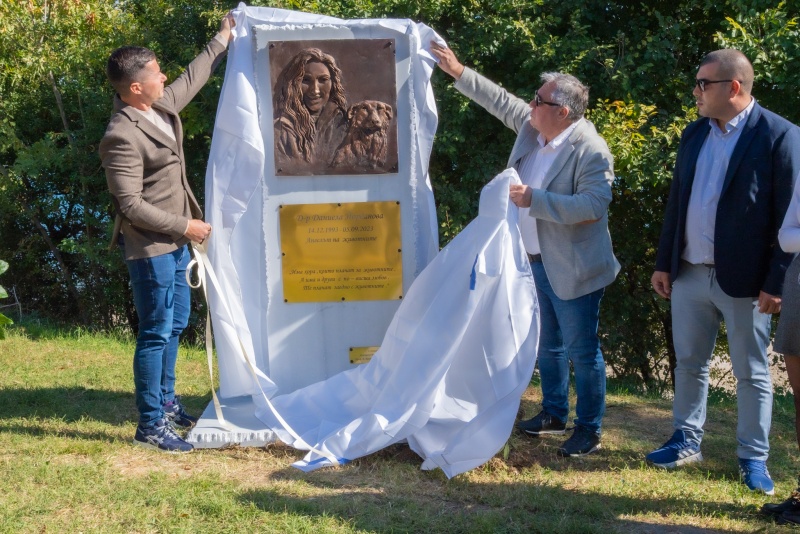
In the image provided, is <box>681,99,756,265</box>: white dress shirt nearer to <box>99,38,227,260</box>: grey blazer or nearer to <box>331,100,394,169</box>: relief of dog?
<box>331,100,394,169</box>: relief of dog

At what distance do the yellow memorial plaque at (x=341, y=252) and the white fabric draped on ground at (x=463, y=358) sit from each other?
0.42 m

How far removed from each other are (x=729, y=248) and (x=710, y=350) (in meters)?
0.58

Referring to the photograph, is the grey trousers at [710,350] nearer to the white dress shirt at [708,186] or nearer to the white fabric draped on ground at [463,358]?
the white dress shirt at [708,186]

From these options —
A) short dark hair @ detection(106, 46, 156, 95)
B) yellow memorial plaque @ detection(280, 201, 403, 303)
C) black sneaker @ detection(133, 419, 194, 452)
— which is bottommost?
black sneaker @ detection(133, 419, 194, 452)

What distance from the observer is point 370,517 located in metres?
3.51

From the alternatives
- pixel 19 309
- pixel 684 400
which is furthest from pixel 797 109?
pixel 19 309

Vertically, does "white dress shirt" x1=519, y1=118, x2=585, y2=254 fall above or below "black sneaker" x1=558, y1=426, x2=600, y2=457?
above

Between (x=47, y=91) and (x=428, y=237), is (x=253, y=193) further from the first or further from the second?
(x=47, y=91)

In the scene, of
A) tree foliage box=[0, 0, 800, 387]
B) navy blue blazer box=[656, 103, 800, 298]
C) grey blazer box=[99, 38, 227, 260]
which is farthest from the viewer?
tree foliage box=[0, 0, 800, 387]

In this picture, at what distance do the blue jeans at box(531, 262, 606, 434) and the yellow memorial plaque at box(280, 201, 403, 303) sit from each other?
78cm

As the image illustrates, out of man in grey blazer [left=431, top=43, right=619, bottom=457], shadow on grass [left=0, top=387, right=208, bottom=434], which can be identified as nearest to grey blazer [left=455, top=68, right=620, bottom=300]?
man in grey blazer [left=431, top=43, right=619, bottom=457]

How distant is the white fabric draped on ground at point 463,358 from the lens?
157 inches

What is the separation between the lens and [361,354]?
4.68 metres

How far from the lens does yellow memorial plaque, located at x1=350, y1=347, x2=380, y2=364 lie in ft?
15.3
